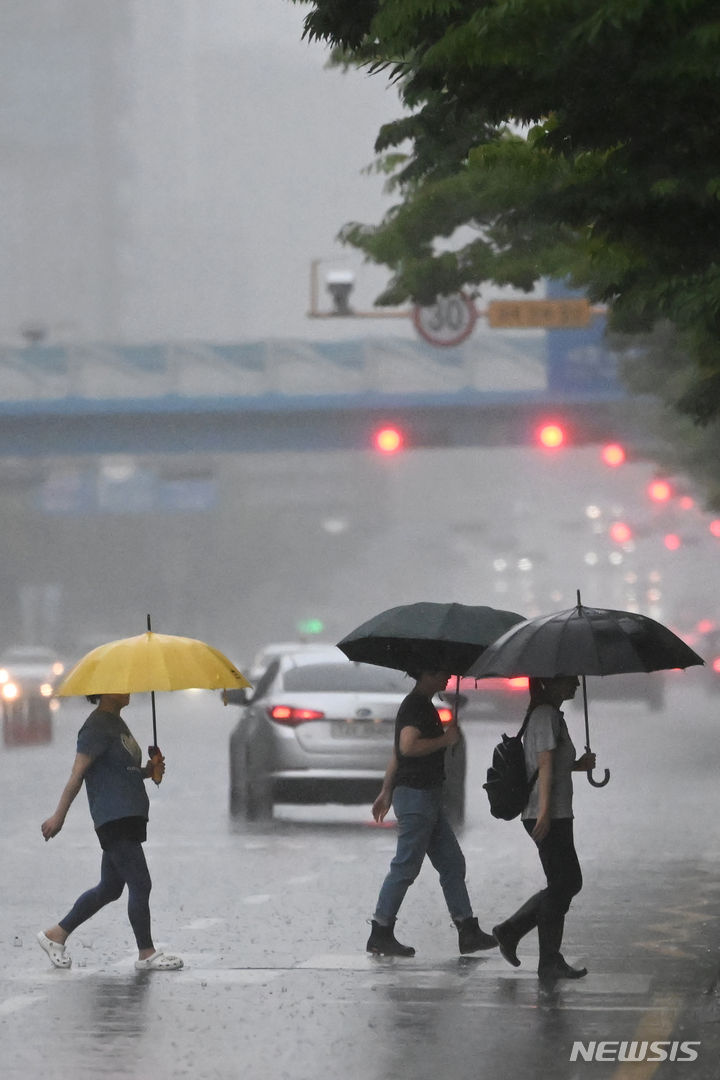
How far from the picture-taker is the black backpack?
405 inches

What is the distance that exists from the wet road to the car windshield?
117 centimetres

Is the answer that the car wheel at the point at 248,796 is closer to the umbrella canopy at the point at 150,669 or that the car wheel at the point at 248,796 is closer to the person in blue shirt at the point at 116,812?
the person in blue shirt at the point at 116,812

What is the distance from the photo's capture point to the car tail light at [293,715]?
19.7 m

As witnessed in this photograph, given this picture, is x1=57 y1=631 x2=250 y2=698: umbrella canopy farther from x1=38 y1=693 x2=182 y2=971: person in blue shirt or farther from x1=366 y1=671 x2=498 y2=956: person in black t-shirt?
x1=366 y1=671 x2=498 y2=956: person in black t-shirt

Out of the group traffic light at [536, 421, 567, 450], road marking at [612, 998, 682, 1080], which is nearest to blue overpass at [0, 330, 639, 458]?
traffic light at [536, 421, 567, 450]

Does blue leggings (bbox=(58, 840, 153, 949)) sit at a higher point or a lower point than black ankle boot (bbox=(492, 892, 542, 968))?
higher

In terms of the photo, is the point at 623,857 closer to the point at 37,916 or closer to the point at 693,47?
the point at 37,916

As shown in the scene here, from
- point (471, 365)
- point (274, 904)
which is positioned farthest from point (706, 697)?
point (274, 904)

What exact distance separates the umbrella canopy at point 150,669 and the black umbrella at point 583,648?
118cm

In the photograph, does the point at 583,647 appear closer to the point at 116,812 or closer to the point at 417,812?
the point at 417,812

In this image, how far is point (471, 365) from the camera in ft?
170

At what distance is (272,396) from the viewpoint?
178 feet

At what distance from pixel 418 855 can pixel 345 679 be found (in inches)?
363

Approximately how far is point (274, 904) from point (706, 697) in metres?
43.6
